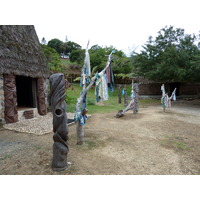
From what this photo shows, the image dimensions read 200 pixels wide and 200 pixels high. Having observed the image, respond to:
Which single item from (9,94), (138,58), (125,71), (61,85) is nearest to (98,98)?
(61,85)

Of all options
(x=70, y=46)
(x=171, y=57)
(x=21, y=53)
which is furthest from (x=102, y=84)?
(x=70, y=46)

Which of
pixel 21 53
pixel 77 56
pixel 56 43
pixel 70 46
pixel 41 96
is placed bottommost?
pixel 41 96

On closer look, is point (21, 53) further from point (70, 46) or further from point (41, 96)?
point (70, 46)

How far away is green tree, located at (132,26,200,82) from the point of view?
1248 cm

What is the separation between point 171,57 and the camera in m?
13.1

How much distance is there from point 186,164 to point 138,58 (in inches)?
529

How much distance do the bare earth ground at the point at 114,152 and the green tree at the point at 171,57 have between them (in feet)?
25.0

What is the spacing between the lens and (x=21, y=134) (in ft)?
19.7

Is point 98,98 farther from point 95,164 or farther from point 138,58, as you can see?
point 138,58

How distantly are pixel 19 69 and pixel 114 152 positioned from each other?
6.51 metres

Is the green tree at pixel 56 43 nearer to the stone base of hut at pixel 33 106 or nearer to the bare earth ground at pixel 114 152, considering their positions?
the stone base of hut at pixel 33 106

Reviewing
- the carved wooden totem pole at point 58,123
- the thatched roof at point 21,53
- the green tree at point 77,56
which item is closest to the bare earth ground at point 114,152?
the carved wooden totem pole at point 58,123

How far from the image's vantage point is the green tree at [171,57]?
40.9 ft

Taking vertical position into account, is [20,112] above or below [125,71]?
below
